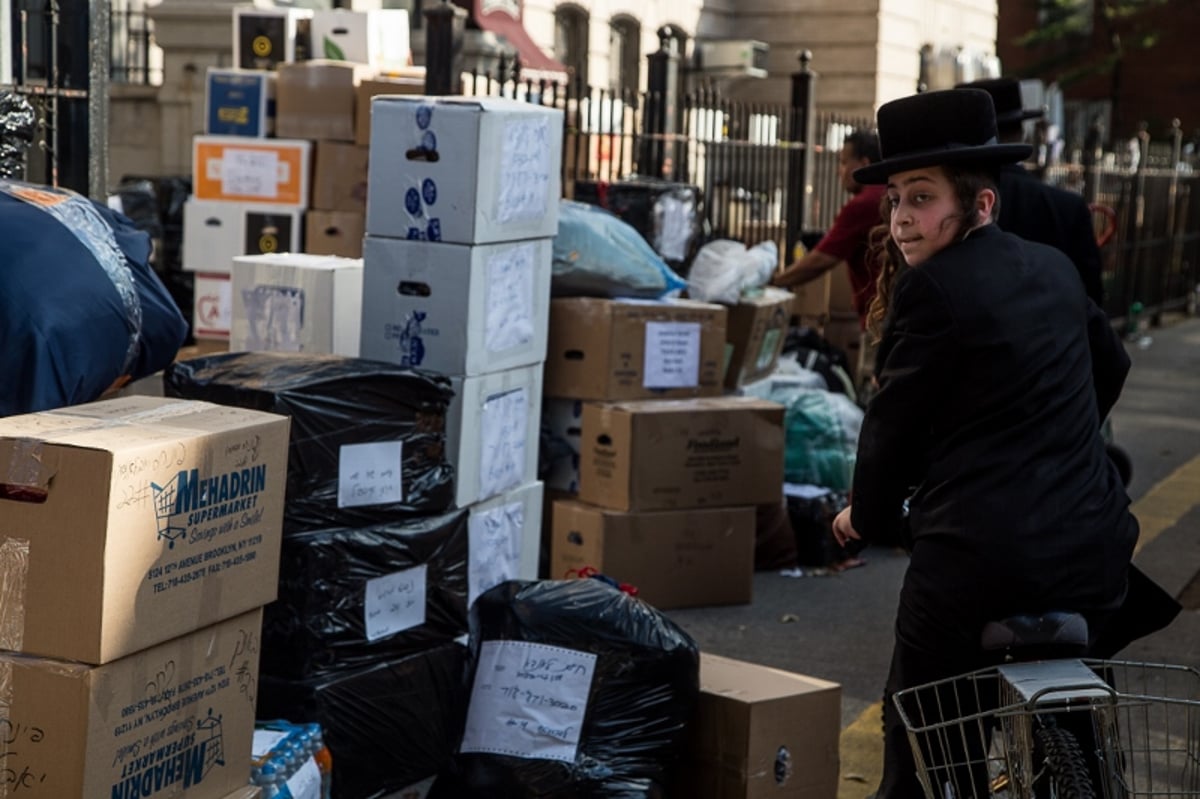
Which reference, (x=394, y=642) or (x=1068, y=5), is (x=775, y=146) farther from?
(x=1068, y=5)

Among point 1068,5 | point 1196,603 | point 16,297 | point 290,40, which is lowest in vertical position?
point 1196,603

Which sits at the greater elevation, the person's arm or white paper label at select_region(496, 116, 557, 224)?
white paper label at select_region(496, 116, 557, 224)

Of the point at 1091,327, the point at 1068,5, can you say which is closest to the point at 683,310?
the point at 1091,327

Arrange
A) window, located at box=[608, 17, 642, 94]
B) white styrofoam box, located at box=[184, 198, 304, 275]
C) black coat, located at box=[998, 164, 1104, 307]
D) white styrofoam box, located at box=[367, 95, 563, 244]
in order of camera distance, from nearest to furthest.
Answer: white styrofoam box, located at box=[367, 95, 563, 244] < black coat, located at box=[998, 164, 1104, 307] < white styrofoam box, located at box=[184, 198, 304, 275] < window, located at box=[608, 17, 642, 94]

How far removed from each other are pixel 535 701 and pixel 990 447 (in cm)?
162

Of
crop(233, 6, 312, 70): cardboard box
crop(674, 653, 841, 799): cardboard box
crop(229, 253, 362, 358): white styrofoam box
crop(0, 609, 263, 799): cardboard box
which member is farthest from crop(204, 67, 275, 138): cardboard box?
crop(0, 609, 263, 799): cardboard box

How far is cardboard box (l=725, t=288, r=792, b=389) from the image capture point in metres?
7.59

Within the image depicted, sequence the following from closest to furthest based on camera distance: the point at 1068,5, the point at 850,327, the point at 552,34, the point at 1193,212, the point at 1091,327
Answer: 1. the point at 1091,327
2. the point at 850,327
3. the point at 1193,212
4. the point at 552,34
5. the point at 1068,5

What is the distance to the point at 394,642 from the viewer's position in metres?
4.26

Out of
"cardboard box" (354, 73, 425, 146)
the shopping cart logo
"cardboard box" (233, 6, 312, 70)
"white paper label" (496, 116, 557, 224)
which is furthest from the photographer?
"cardboard box" (233, 6, 312, 70)

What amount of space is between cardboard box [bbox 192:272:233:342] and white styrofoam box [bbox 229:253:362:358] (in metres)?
4.41

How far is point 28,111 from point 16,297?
1.12 m

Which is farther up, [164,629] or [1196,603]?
[164,629]

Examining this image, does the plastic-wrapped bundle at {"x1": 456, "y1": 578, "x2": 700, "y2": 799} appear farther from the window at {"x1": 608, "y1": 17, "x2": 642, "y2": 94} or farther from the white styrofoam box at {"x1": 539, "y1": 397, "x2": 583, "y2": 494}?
the window at {"x1": 608, "y1": 17, "x2": 642, "y2": 94}
